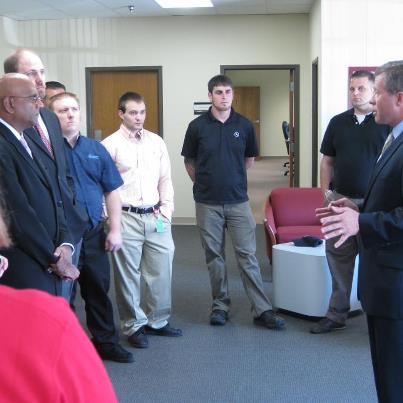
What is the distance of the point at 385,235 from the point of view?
197 cm

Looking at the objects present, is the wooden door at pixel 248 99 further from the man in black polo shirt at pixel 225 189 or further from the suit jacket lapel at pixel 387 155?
the suit jacket lapel at pixel 387 155

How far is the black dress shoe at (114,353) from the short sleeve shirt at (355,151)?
170 centimetres

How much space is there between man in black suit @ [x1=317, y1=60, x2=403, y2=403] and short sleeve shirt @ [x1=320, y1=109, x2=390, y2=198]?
1.58 metres

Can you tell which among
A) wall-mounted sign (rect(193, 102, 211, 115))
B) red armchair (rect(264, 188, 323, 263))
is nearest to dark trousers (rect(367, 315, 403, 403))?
red armchair (rect(264, 188, 323, 263))

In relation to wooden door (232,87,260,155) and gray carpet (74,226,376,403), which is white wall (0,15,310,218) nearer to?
gray carpet (74,226,376,403)

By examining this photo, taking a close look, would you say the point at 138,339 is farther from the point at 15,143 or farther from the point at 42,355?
the point at 42,355

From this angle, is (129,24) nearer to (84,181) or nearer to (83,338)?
(84,181)

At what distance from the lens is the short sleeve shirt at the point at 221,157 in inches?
155

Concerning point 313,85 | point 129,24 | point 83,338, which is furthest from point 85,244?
point 129,24

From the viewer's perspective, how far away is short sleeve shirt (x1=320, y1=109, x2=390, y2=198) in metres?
3.68

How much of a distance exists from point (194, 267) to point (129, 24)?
3.75m

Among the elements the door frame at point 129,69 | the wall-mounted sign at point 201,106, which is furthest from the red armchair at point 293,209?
the door frame at point 129,69

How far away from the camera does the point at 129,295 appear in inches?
142

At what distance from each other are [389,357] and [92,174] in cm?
183
